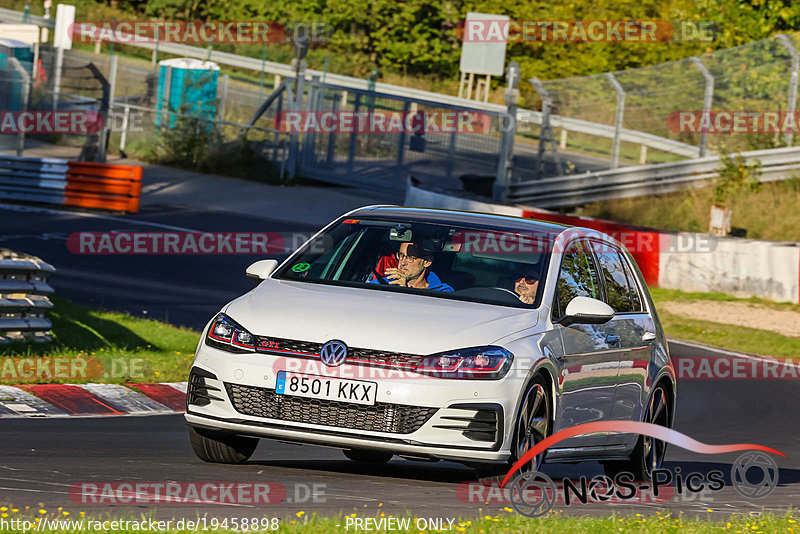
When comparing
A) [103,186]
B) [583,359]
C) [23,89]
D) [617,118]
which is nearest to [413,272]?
[583,359]

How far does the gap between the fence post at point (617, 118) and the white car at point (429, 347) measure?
19828 millimetres

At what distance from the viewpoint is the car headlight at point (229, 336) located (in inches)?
293

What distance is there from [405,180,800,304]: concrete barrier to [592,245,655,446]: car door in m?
11.5

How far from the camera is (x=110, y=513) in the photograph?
20.6 ft

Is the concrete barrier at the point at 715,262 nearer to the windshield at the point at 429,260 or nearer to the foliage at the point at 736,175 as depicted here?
the foliage at the point at 736,175

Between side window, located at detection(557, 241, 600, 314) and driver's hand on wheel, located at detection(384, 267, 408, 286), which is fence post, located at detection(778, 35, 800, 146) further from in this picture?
driver's hand on wheel, located at detection(384, 267, 408, 286)

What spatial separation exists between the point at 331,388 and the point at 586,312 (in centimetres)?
161

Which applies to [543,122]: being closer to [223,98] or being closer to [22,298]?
[223,98]

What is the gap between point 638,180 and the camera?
96.8ft

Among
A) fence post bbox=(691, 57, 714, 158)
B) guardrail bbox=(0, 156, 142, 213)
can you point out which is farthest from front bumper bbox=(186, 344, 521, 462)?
fence post bbox=(691, 57, 714, 158)

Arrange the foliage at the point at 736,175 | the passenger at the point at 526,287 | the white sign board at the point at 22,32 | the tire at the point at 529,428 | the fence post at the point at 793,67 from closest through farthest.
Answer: the tire at the point at 529,428 → the passenger at the point at 526,287 → the fence post at the point at 793,67 → the foliage at the point at 736,175 → the white sign board at the point at 22,32

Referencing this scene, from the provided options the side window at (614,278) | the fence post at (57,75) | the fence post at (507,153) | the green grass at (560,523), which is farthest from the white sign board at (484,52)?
the green grass at (560,523)

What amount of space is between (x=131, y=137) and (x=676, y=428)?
88.0ft

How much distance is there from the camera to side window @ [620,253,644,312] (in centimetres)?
930
